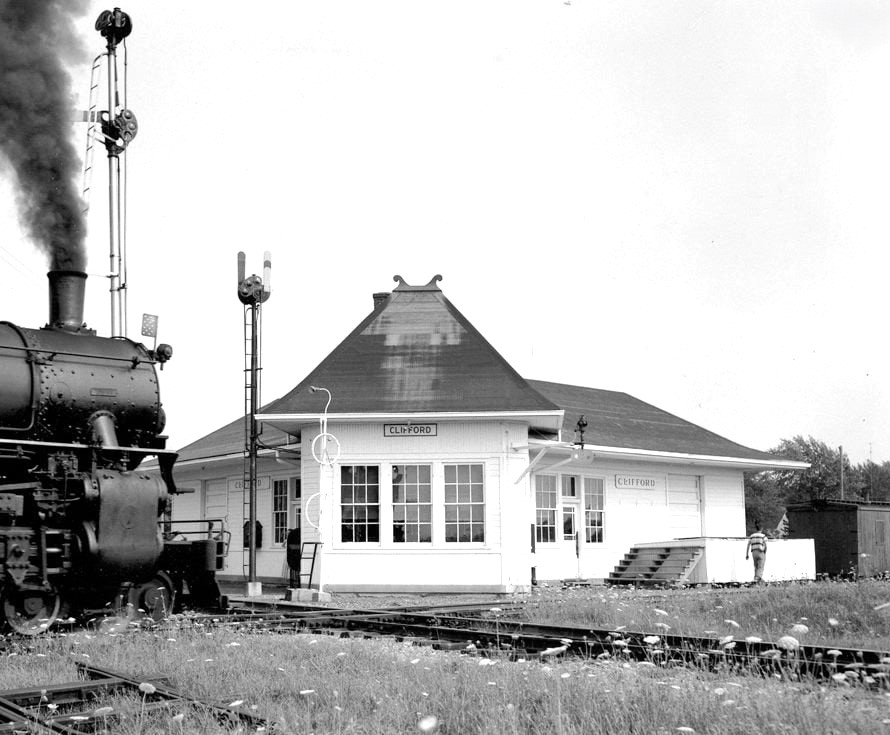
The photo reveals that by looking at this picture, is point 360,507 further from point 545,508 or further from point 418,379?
point 545,508

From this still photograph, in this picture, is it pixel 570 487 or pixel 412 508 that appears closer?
pixel 412 508

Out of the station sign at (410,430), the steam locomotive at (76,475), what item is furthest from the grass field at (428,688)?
the station sign at (410,430)

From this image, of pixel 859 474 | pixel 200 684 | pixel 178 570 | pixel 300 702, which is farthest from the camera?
pixel 859 474

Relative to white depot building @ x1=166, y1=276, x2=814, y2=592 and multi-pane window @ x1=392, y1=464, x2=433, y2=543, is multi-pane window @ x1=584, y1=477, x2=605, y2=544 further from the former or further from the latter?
multi-pane window @ x1=392, y1=464, x2=433, y2=543

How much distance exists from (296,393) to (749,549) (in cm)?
1133

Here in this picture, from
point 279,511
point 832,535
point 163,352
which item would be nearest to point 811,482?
point 832,535

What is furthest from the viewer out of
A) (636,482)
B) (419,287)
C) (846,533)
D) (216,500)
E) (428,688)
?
(846,533)

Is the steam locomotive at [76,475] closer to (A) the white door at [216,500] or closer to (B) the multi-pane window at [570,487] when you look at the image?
(B) the multi-pane window at [570,487]

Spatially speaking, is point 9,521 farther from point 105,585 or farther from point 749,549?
point 749,549

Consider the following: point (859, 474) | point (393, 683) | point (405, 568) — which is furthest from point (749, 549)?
point (859, 474)

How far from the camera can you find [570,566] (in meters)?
23.6

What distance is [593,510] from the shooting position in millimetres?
24422

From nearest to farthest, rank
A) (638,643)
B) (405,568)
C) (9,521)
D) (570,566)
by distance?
(638,643) → (9,521) → (405,568) → (570,566)

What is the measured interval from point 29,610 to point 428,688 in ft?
19.7
